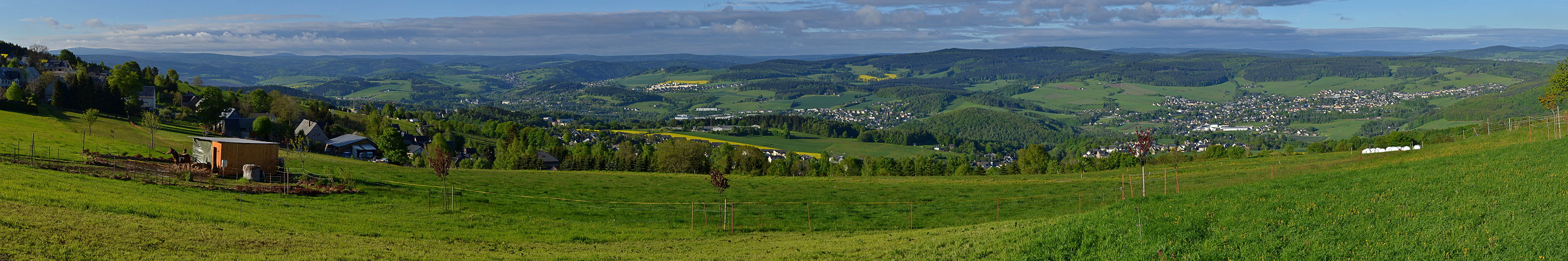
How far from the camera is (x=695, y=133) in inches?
7165

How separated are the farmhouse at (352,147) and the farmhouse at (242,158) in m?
48.2

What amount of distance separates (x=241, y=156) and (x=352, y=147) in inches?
2129

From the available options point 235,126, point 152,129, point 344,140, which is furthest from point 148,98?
point 152,129

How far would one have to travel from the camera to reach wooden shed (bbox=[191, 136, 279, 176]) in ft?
110

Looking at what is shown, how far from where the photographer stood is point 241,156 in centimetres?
3397

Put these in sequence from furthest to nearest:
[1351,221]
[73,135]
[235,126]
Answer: [235,126], [73,135], [1351,221]

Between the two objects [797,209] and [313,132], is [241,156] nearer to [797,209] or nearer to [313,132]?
[797,209]

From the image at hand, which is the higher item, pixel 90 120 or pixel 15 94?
pixel 15 94

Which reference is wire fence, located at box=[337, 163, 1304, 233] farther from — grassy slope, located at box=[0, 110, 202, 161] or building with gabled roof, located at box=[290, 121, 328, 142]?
building with gabled roof, located at box=[290, 121, 328, 142]

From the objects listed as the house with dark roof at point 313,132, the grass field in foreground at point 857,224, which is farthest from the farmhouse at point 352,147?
the grass field in foreground at point 857,224

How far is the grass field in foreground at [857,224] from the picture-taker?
1449 cm

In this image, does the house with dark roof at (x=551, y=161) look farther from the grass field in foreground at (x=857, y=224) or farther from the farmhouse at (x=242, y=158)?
the grass field in foreground at (x=857, y=224)

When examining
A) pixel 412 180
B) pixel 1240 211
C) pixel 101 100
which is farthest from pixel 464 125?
pixel 1240 211

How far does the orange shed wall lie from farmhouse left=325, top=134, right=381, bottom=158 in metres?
48.7
